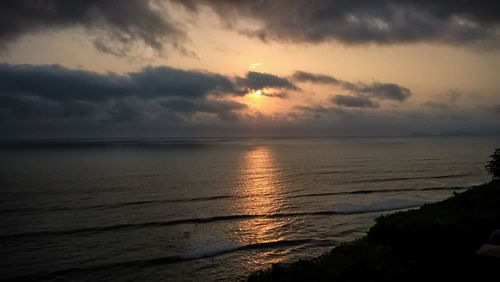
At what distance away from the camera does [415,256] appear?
15.4 metres

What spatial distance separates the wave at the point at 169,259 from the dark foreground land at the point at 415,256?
8.02 m

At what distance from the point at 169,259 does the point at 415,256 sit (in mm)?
17716

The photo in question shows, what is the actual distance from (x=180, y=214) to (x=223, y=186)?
20.4 meters

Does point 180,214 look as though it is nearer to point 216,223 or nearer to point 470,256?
point 216,223

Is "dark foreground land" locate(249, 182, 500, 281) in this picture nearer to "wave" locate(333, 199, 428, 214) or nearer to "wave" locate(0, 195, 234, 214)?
"wave" locate(333, 199, 428, 214)

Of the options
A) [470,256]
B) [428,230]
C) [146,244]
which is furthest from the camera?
[146,244]

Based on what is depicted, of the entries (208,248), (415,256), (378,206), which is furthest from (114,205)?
(415,256)

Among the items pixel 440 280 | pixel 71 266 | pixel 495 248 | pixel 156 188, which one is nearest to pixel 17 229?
pixel 71 266

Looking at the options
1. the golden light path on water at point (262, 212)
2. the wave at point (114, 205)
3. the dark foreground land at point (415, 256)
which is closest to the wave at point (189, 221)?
the golden light path on water at point (262, 212)

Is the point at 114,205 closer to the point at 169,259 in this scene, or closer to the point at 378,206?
the point at 169,259

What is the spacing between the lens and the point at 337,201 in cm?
4169

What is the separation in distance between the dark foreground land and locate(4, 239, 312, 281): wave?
26.3 ft

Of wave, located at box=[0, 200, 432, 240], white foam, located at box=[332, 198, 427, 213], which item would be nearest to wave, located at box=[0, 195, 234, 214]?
wave, located at box=[0, 200, 432, 240]

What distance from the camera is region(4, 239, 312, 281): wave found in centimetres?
2066
